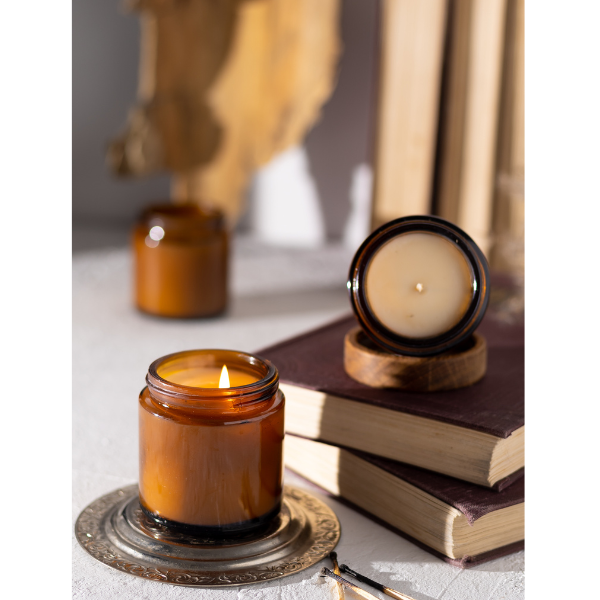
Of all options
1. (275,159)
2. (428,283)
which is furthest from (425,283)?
(275,159)

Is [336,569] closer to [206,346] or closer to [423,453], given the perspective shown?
[423,453]

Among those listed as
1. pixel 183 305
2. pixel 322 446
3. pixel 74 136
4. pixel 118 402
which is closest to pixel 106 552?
pixel 322 446

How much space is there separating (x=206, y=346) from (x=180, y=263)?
14 centimetres

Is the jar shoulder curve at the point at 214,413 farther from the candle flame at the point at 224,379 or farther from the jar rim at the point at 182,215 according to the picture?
Answer: the jar rim at the point at 182,215

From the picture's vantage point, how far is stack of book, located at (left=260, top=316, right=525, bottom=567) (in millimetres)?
600

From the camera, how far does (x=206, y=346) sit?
108 centimetres

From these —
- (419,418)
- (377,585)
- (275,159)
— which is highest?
(275,159)

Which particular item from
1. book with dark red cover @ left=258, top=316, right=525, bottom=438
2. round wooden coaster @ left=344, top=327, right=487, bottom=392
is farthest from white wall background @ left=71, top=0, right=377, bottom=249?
round wooden coaster @ left=344, top=327, right=487, bottom=392

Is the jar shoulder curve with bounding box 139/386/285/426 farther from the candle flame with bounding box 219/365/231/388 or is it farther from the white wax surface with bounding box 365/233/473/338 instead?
the white wax surface with bounding box 365/233/473/338

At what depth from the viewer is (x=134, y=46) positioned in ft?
5.59

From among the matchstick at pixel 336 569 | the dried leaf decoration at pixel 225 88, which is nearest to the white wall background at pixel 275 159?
the dried leaf decoration at pixel 225 88

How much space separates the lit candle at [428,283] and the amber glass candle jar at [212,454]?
0.12m

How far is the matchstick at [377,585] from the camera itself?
1.81ft

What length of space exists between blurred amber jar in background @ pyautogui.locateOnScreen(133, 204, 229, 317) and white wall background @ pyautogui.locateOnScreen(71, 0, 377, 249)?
45 centimetres
